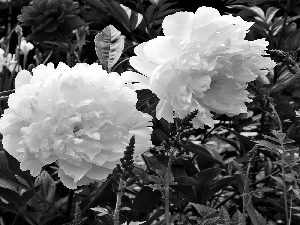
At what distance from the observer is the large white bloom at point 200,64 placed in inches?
32.5

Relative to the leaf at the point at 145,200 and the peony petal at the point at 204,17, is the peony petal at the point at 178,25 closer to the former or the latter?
the peony petal at the point at 204,17

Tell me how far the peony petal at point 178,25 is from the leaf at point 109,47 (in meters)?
0.25

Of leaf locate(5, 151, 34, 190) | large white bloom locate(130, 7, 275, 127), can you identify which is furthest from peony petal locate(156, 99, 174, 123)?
leaf locate(5, 151, 34, 190)

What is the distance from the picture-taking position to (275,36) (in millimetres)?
1893

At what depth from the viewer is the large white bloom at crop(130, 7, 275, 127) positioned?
83 cm

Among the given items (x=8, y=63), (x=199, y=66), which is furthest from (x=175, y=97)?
(x=8, y=63)

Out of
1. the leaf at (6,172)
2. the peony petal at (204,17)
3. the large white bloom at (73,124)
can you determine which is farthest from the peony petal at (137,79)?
the leaf at (6,172)

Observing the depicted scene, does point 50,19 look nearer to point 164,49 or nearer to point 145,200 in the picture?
point 145,200

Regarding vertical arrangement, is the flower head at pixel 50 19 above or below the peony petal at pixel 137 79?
below

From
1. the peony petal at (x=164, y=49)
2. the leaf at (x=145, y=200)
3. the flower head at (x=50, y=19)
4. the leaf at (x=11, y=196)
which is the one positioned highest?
the peony petal at (x=164, y=49)

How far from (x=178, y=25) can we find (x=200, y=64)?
90mm

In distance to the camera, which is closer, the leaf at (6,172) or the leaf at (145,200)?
the leaf at (6,172)

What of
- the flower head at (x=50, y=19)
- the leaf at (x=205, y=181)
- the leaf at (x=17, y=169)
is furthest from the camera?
the flower head at (x=50, y=19)

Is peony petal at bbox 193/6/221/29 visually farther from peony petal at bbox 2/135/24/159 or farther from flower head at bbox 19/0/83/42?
flower head at bbox 19/0/83/42
